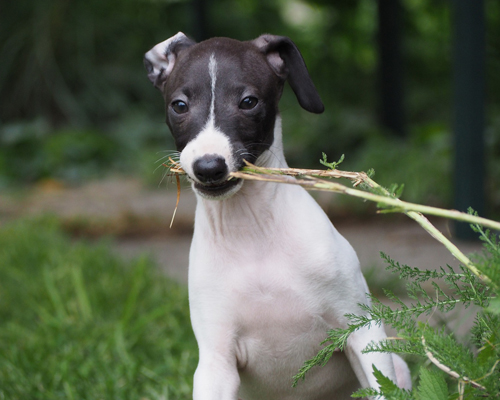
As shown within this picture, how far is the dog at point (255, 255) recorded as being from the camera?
7.25ft

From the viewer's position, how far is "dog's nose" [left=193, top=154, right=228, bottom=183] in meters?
2.00

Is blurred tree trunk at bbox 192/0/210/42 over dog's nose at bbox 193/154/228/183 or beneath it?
beneath

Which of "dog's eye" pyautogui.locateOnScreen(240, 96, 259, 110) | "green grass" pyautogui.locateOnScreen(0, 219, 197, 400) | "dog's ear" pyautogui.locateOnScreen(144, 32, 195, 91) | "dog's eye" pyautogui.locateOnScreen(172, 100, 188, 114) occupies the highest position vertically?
"dog's ear" pyautogui.locateOnScreen(144, 32, 195, 91)

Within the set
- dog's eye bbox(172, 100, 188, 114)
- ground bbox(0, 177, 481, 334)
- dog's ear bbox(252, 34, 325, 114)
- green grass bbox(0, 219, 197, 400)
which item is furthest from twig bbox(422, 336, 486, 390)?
ground bbox(0, 177, 481, 334)

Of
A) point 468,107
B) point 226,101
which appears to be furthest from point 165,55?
point 468,107

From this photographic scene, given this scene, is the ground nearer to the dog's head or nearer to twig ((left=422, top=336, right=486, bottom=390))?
the dog's head

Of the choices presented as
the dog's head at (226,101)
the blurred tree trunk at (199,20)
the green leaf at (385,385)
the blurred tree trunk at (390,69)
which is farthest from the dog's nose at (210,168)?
the blurred tree trunk at (390,69)

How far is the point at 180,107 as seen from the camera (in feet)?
7.50

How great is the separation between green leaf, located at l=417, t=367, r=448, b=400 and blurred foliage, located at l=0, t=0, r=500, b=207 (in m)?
7.79

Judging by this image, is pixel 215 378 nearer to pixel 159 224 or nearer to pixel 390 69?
pixel 159 224

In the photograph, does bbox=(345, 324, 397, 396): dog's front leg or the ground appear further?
the ground

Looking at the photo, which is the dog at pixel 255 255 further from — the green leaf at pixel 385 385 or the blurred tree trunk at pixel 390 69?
the blurred tree trunk at pixel 390 69

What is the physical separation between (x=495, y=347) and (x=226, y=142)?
0.98 meters

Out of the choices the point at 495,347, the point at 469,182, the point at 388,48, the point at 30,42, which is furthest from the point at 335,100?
the point at 495,347
